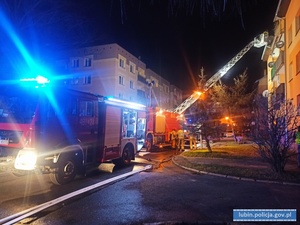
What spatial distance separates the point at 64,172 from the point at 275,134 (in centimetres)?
702

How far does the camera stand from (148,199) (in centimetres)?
649

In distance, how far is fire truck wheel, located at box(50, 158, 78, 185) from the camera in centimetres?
796

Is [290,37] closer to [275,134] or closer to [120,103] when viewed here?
[275,134]

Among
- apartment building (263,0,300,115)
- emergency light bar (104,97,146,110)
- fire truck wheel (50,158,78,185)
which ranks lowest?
fire truck wheel (50,158,78,185)

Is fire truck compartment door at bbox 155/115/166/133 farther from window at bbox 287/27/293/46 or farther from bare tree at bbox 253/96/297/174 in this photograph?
window at bbox 287/27/293/46

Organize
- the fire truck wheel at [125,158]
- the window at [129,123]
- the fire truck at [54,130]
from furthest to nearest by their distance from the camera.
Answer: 1. the fire truck wheel at [125,158]
2. the window at [129,123]
3. the fire truck at [54,130]

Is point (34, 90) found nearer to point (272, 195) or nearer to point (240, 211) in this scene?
point (240, 211)

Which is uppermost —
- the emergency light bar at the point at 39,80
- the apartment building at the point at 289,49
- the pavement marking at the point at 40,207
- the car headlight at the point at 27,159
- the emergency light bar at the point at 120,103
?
the apartment building at the point at 289,49

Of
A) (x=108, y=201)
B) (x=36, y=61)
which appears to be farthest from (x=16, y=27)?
(x=108, y=201)

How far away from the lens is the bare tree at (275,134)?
30.6 ft

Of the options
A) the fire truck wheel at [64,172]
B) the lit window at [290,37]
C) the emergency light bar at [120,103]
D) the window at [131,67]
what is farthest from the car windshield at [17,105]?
the window at [131,67]

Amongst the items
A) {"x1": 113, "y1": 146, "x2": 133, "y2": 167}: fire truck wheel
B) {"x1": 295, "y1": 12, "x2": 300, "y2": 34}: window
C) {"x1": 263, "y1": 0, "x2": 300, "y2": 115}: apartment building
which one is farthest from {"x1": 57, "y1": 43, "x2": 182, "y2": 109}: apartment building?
{"x1": 113, "y1": 146, "x2": 133, "y2": 167}: fire truck wheel

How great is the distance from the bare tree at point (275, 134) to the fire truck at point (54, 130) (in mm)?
5597

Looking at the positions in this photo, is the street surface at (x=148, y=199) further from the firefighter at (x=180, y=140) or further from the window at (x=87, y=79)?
the window at (x=87, y=79)
